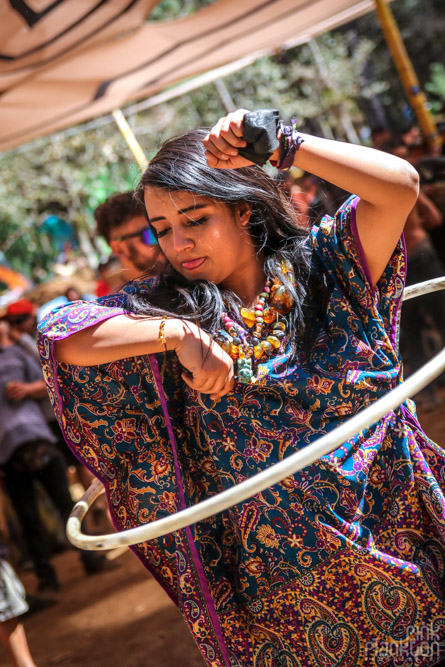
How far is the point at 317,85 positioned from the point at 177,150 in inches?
818

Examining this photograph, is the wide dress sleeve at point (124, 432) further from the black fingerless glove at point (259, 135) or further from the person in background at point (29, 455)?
the person in background at point (29, 455)

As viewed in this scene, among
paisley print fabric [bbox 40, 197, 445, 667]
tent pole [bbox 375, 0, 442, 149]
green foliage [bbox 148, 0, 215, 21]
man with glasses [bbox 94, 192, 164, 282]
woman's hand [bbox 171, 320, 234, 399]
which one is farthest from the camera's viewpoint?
green foliage [bbox 148, 0, 215, 21]

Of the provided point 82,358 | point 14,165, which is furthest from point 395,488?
point 14,165

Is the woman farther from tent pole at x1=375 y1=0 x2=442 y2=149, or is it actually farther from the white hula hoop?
tent pole at x1=375 y1=0 x2=442 y2=149

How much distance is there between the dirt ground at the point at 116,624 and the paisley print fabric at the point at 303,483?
6.46 feet

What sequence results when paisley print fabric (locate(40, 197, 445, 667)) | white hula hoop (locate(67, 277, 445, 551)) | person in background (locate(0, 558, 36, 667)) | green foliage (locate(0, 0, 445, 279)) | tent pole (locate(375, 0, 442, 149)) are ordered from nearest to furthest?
white hula hoop (locate(67, 277, 445, 551)) < paisley print fabric (locate(40, 197, 445, 667)) < person in background (locate(0, 558, 36, 667)) < tent pole (locate(375, 0, 442, 149)) < green foliage (locate(0, 0, 445, 279))

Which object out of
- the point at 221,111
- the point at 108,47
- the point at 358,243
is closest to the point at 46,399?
the point at 108,47

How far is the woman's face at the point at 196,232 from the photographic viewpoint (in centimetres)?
190

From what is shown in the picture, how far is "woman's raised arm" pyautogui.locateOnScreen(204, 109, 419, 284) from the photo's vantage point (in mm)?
1700

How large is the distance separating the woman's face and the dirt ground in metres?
2.54

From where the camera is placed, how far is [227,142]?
1686 millimetres

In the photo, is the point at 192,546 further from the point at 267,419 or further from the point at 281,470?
the point at 281,470

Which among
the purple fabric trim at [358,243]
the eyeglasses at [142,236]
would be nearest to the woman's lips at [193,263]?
the purple fabric trim at [358,243]

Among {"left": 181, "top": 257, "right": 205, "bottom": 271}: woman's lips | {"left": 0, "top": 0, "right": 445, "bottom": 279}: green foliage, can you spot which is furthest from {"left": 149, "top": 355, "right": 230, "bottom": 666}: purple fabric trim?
{"left": 0, "top": 0, "right": 445, "bottom": 279}: green foliage
